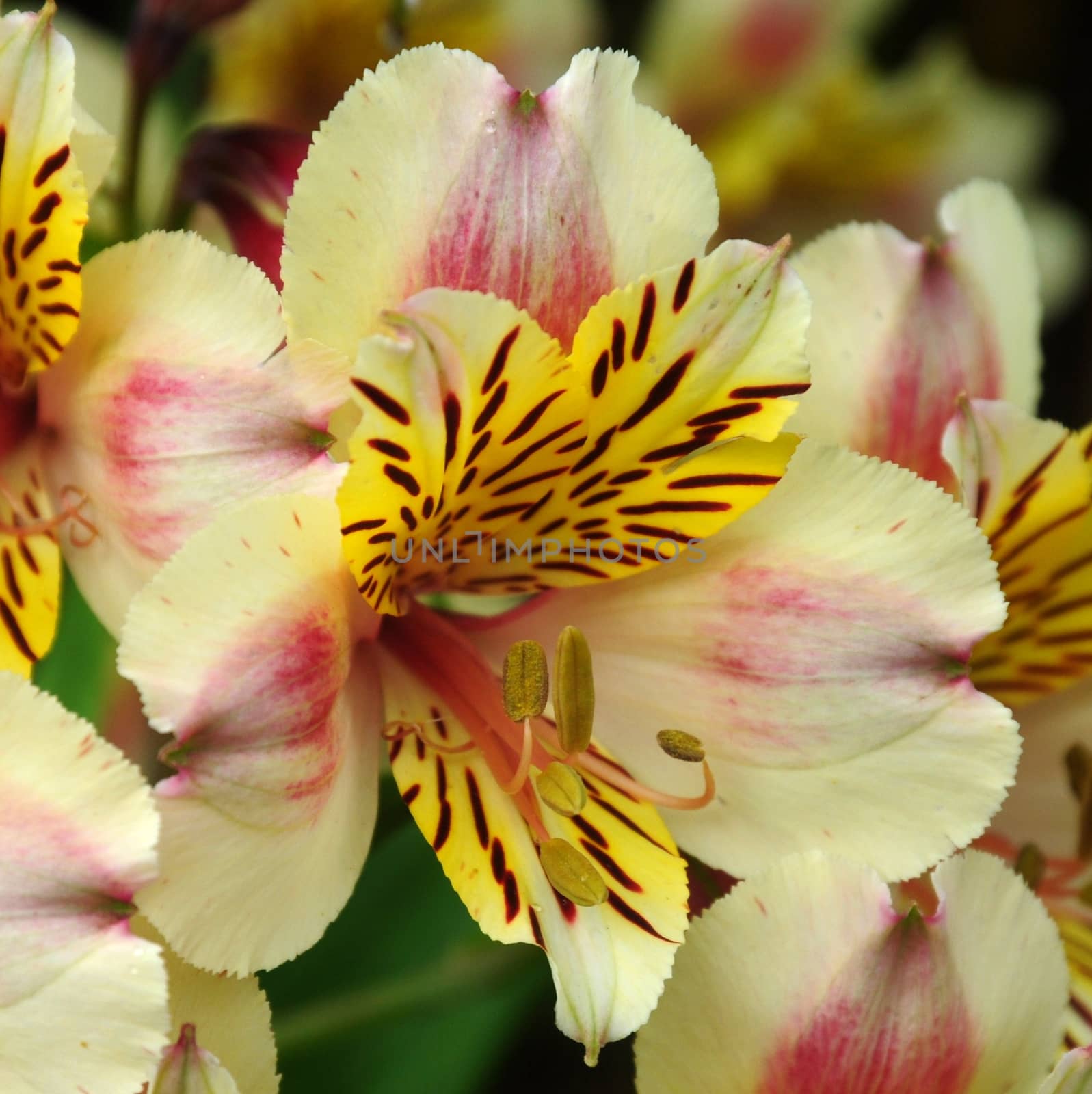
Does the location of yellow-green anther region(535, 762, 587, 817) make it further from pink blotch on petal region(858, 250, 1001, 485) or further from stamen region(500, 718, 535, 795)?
pink blotch on petal region(858, 250, 1001, 485)

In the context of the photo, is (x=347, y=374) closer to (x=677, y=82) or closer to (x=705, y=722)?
(x=705, y=722)

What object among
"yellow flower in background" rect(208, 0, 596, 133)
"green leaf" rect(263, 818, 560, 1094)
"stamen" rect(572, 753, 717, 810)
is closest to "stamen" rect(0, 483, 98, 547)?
"stamen" rect(572, 753, 717, 810)

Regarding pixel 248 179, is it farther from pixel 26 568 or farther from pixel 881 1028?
pixel 881 1028

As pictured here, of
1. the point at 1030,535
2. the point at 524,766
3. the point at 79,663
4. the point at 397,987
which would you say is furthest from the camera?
the point at 79,663

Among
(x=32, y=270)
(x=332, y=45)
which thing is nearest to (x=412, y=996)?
(x=32, y=270)

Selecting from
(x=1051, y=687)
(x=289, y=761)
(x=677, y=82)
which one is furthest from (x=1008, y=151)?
(x=289, y=761)
